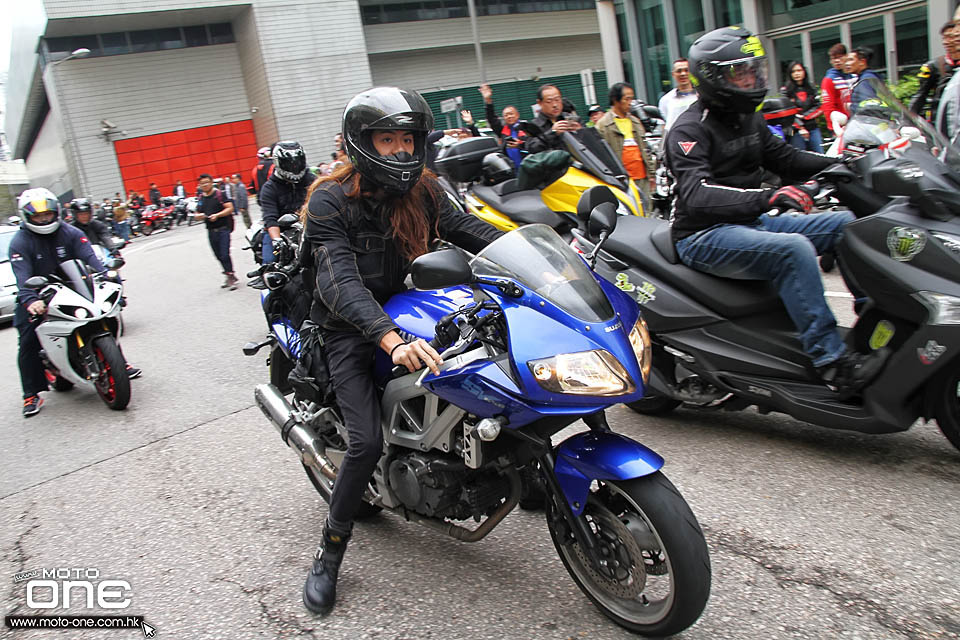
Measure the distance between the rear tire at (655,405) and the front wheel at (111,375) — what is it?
4337 millimetres

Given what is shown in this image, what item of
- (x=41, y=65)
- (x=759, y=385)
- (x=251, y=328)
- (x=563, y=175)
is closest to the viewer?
(x=759, y=385)

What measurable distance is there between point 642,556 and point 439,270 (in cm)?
114

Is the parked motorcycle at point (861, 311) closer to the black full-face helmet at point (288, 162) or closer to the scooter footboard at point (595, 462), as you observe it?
the scooter footboard at point (595, 462)

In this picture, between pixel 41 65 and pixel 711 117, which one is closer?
pixel 711 117

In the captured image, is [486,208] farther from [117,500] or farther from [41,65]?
[41,65]

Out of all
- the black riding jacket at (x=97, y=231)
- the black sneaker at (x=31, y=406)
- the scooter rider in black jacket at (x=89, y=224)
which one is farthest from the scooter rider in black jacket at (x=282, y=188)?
the black riding jacket at (x=97, y=231)

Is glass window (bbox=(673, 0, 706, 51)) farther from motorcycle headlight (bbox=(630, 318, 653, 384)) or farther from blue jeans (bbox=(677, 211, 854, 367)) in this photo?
motorcycle headlight (bbox=(630, 318, 653, 384))

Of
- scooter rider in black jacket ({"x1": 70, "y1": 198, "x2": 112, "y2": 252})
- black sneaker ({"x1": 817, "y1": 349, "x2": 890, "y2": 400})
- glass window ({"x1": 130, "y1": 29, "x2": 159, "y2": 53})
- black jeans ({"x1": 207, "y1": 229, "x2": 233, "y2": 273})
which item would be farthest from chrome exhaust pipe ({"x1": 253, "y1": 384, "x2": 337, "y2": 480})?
glass window ({"x1": 130, "y1": 29, "x2": 159, "y2": 53})

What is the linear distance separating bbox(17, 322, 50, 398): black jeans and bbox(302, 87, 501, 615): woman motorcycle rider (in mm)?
5016

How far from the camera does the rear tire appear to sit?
15.7 ft

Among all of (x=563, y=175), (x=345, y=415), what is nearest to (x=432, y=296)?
(x=345, y=415)

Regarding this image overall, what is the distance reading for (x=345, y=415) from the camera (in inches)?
126

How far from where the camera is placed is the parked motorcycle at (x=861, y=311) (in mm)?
3490

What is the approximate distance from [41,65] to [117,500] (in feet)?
147
